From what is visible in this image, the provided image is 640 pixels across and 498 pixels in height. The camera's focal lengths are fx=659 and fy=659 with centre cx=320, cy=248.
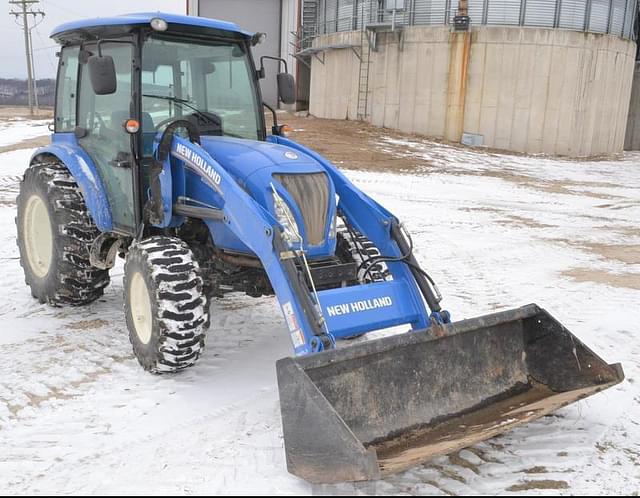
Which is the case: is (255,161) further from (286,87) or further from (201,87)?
(286,87)

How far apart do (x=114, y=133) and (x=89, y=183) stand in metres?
0.49

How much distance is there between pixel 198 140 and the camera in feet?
16.3

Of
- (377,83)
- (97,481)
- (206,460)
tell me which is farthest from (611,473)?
(377,83)

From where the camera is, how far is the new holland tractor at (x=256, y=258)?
145 inches

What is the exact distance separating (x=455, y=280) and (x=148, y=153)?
3.93 metres

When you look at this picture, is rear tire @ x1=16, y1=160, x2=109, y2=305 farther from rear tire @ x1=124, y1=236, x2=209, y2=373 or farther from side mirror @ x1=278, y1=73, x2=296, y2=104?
side mirror @ x1=278, y1=73, x2=296, y2=104

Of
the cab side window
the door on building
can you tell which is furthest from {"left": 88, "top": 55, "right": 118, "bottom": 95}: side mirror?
the door on building

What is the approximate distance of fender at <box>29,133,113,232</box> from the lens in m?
5.44

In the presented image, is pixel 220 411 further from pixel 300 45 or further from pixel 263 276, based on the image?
pixel 300 45

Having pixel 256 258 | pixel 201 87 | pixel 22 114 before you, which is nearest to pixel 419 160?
pixel 201 87

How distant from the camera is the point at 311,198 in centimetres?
462

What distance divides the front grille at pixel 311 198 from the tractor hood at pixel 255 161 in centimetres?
6

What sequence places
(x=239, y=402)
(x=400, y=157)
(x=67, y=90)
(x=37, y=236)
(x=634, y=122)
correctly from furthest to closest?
(x=634, y=122) < (x=400, y=157) < (x=37, y=236) < (x=67, y=90) < (x=239, y=402)

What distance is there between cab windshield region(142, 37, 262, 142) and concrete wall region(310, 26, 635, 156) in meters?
19.7
